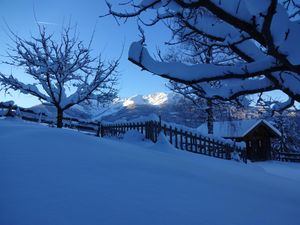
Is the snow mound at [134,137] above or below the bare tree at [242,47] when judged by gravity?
below

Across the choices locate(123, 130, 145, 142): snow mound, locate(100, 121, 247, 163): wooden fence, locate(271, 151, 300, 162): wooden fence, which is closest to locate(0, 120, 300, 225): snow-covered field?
locate(123, 130, 145, 142): snow mound

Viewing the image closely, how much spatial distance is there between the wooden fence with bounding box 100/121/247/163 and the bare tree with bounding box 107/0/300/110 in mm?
5609

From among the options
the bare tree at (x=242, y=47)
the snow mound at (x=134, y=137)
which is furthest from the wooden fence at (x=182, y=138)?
the bare tree at (x=242, y=47)

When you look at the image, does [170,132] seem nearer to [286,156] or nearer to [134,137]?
[134,137]

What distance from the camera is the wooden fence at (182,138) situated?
1055 centimetres

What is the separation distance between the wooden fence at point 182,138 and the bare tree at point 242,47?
5.61m

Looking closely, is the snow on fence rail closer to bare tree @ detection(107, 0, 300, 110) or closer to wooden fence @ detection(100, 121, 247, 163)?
wooden fence @ detection(100, 121, 247, 163)

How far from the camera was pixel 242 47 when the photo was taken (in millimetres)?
4668

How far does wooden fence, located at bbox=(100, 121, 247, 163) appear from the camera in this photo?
1055 cm

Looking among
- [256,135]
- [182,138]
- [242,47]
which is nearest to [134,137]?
[182,138]

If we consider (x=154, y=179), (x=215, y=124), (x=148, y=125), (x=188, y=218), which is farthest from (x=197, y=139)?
(x=215, y=124)

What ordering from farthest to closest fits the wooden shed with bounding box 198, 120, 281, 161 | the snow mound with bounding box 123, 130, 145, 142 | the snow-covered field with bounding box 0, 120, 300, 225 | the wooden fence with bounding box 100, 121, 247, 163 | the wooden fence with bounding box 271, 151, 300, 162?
1. the wooden fence with bounding box 271, 151, 300, 162
2. the wooden shed with bounding box 198, 120, 281, 161
3. the wooden fence with bounding box 100, 121, 247, 163
4. the snow mound with bounding box 123, 130, 145, 142
5. the snow-covered field with bounding box 0, 120, 300, 225

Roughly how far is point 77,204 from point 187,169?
246 centimetres

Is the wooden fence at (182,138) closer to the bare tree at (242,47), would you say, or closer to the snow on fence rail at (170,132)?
the snow on fence rail at (170,132)
